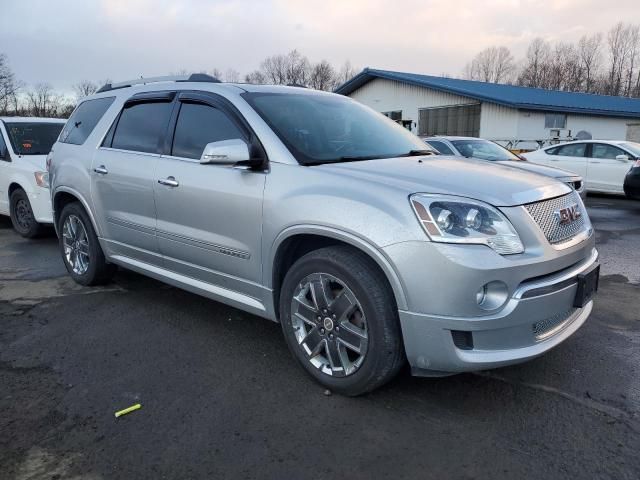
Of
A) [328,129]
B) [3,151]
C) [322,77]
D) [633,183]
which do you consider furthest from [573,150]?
[322,77]

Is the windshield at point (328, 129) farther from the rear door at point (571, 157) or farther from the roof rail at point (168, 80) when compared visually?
the rear door at point (571, 157)

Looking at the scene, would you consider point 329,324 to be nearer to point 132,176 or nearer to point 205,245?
point 205,245

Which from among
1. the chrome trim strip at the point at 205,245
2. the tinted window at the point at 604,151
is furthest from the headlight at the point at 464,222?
the tinted window at the point at 604,151

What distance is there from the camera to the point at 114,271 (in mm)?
5203

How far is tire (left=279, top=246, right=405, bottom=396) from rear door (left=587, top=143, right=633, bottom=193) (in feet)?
37.9

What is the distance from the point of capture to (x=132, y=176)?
13.7 feet

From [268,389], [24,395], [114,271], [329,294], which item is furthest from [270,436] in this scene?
[114,271]

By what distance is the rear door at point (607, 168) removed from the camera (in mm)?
12094

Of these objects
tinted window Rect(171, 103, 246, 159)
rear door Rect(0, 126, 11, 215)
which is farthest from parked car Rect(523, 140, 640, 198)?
rear door Rect(0, 126, 11, 215)

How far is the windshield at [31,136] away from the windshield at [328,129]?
18.7ft

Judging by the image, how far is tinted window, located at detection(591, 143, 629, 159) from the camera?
12.3 m

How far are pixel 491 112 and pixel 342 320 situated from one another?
24820 millimetres

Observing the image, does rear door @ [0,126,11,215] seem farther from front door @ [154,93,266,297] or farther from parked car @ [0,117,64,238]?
front door @ [154,93,266,297]

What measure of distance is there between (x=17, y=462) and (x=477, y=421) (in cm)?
232
